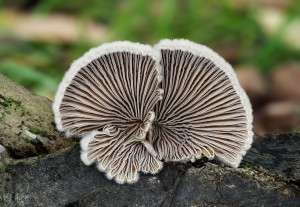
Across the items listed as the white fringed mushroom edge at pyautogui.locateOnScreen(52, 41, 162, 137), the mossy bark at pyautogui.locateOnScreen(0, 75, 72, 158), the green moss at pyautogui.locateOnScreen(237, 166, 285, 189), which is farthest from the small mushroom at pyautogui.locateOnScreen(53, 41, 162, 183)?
the green moss at pyautogui.locateOnScreen(237, 166, 285, 189)

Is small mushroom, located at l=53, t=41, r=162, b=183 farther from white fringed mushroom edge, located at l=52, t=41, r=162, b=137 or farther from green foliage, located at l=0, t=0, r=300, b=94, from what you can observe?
green foliage, located at l=0, t=0, r=300, b=94

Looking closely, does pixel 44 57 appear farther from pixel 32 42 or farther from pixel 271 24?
pixel 271 24

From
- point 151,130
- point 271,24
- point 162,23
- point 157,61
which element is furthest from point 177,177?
point 271,24

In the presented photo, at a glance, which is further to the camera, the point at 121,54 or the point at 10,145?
the point at 10,145

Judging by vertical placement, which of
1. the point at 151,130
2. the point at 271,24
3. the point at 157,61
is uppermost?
the point at 157,61

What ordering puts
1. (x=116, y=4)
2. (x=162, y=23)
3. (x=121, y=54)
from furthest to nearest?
(x=116, y=4) < (x=162, y=23) < (x=121, y=54)

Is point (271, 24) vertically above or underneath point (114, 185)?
underneath

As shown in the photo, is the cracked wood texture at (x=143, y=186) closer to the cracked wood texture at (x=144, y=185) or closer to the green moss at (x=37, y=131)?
the cracked wood texture at (x=144, y=185)

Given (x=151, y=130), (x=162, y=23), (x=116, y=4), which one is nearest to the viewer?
(x=151, y=130)
